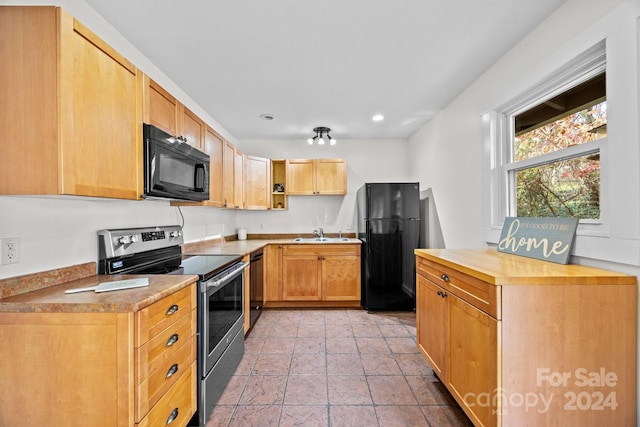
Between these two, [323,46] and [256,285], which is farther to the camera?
[256,285]

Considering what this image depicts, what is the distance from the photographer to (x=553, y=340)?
122cm

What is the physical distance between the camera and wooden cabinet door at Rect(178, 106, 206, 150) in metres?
2.13

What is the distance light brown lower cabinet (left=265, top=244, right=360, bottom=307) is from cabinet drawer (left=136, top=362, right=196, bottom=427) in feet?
6.90

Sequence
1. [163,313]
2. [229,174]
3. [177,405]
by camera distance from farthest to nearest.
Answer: [229,174] < [177,405] < [163,313]

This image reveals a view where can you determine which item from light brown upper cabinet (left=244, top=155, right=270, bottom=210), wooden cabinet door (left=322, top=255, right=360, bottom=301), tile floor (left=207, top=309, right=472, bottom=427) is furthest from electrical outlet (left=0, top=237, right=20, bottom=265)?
wooden cabinet door (left=322, top=255, right=360, bottom=301)

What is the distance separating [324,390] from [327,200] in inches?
111

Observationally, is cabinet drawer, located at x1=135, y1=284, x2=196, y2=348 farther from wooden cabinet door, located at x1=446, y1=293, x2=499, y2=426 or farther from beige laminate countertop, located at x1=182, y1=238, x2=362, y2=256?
wooden cabinet door, located at x1=446, y1=293, x2=499, y2=426

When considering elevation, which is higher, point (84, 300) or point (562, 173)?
point (562, 173)

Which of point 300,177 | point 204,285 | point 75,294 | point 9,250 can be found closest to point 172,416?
point 204,285

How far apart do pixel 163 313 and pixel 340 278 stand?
2.62 m

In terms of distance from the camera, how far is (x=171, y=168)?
5.90ft

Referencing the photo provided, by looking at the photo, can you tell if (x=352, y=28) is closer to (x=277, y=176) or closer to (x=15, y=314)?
(x=15, y=314)

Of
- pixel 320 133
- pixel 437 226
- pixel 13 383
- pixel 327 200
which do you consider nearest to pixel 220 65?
pixel 320 133

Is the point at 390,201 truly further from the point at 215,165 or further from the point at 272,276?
the point at 215,165
